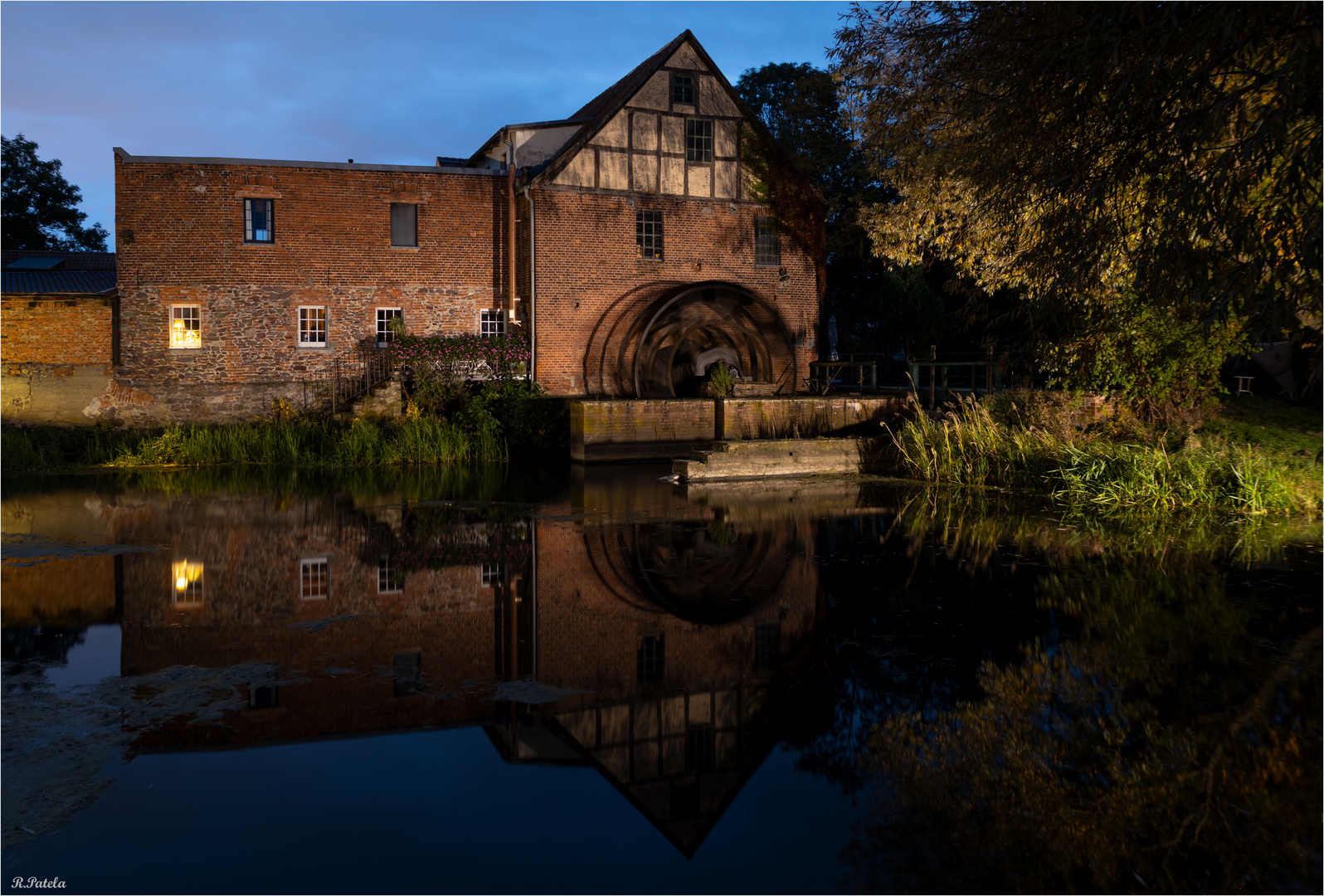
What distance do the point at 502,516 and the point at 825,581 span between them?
201 inches

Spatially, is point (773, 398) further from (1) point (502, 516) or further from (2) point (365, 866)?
(2) point (365, 866)

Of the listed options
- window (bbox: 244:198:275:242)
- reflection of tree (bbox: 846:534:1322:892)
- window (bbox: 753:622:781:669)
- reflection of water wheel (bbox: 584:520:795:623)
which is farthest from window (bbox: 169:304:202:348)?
reflection of tree (bbox: 846:534:1322:892)

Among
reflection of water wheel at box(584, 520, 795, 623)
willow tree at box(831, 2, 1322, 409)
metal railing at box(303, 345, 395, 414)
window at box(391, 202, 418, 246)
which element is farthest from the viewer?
window at box(391, 202, 418, 246)

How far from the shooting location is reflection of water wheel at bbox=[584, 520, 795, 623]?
289 inches

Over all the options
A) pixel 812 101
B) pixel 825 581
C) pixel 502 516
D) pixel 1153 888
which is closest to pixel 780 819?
pixel 1153 888

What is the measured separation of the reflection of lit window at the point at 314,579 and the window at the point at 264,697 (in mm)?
2307

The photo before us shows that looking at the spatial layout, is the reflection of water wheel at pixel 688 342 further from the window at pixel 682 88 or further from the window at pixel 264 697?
the window at pixel 264 697

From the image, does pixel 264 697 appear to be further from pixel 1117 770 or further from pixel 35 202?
pixel 35 202

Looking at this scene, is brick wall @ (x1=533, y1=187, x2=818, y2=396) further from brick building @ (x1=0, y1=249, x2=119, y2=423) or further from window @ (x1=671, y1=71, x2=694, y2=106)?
brick building @ (x1=0, y1=249, x2=119, y2=423)

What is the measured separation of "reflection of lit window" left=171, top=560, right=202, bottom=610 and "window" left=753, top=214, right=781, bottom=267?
18910 millimetres

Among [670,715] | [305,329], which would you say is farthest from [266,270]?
[670,715]

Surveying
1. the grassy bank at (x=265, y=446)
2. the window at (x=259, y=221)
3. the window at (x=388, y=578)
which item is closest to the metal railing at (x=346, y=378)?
the grassy bank at (x=265, y=446)

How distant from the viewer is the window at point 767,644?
579 cm

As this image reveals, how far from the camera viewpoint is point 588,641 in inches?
248
